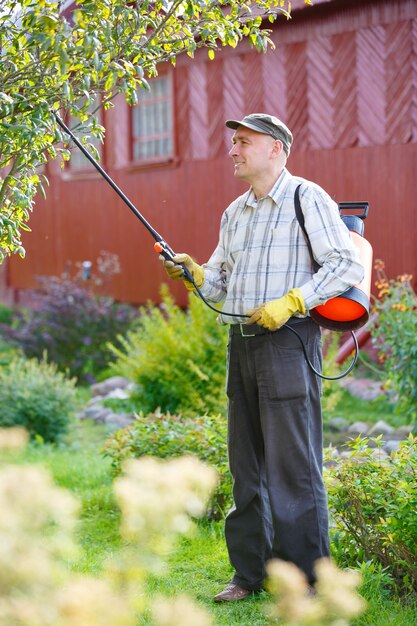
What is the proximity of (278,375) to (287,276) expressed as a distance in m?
0.41

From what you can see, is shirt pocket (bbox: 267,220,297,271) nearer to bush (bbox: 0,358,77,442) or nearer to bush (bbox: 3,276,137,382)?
bush (bbox: 0,358,77,442)

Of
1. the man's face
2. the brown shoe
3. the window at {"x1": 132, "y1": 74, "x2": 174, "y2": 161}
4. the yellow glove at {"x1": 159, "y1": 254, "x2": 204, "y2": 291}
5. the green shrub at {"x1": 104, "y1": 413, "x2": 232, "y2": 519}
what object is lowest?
the brown shoe

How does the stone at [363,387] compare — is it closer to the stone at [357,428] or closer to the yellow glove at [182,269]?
the stone at [357,428]

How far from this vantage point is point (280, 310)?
370 centimetres

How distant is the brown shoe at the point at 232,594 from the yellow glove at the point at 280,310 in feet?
4.10

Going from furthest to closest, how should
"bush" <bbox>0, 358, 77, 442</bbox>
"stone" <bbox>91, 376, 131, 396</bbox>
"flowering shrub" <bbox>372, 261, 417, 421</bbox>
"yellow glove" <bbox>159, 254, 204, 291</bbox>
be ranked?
1. "stone" <bbox>91, 376, 131, 396</bbox>
2. "bush" <bbox>0, 358, 77, 442</bbox>
3. "flowering shrub" <bbox>372, 261, 417, 421</bbox>
4. "yellow glove" <bbox>159, 254, 204, 291</bbox>

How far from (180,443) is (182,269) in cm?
180

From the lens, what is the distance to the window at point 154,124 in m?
12.8

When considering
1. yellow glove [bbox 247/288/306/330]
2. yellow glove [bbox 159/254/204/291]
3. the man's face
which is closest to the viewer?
yellow glove [bbox 247/288/306/330]

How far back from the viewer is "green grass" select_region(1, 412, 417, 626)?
12.8ft

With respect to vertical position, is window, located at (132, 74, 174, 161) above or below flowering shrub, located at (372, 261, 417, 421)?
above

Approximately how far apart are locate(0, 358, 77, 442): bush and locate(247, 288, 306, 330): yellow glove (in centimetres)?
471

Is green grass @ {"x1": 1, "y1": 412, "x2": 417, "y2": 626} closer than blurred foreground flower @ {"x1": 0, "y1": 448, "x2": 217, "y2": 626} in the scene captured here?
No

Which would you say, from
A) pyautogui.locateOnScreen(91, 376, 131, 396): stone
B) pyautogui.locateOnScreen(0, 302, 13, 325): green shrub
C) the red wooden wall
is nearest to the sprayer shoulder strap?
the red wooden wall
